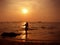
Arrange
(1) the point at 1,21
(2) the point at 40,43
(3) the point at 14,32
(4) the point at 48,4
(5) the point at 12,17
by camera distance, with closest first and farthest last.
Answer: (2) the point at 40,43, (3) the point at 14,32, (1) the point at 1,21, (5) the point at 12,17, (4) the point at 48,4

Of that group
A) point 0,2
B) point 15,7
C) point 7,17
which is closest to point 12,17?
point 7,17

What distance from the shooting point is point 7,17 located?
292cm

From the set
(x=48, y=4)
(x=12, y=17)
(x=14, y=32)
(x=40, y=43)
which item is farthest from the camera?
(x=48, y=4)

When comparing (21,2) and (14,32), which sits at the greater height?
(21,2)

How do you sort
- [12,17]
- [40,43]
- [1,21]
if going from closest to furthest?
[40,43] < [1,21] < [12,17]

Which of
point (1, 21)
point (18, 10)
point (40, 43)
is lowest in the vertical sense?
point (40, 43)

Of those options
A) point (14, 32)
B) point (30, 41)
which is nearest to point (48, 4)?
point (14, 32)

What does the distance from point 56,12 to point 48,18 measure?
0.25m

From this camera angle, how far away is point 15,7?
323 centimetres

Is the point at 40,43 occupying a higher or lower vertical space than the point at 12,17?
lower

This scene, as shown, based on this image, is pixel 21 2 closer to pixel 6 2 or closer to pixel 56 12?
pixel 6 2

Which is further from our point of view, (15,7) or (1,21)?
(15,7)

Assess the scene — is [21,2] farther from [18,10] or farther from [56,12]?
[56,12]

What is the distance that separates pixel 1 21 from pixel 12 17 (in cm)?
26
